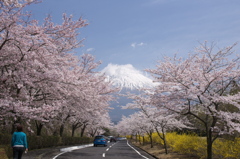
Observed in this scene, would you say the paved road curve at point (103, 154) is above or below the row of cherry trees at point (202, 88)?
below

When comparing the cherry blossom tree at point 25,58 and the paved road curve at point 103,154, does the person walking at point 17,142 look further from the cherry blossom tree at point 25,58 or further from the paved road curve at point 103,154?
the paved road curve at point 103,154

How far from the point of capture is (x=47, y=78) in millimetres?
10148

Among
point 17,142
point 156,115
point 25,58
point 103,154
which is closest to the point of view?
point 17,142

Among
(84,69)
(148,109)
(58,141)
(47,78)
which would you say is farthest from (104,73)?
(47,78)

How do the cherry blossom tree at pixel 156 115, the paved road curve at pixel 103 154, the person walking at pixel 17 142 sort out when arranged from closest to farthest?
the person walking at pixel 17 142 → the cherry blossom tree at pixel 156 115 → the paved road curve at pixel 103 154

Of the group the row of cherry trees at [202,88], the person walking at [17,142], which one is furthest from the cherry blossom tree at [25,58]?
the row of cherry trees at [202,88]

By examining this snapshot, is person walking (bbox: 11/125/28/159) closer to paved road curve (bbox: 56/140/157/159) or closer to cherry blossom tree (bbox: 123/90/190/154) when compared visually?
paved road curve (bbox: 56/140/157/159)

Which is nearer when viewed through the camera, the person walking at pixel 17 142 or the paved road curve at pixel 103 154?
the person walking at pixel 17 142

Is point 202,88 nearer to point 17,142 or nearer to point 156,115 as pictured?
point 156,115

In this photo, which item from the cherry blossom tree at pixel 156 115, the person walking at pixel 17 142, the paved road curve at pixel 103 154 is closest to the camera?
the person walking at pixel 17 142

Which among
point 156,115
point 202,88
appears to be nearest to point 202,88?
point 202,88

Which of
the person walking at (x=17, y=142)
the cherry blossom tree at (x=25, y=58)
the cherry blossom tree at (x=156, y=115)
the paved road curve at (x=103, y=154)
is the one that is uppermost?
the cherry blossom tree at (x=25, y=58)

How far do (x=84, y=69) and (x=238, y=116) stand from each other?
1426 cm

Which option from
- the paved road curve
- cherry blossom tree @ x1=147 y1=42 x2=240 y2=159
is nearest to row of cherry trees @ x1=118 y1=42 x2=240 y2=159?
cherry blossom tree @ x1=147 y1=42 x2=240 y2=159
